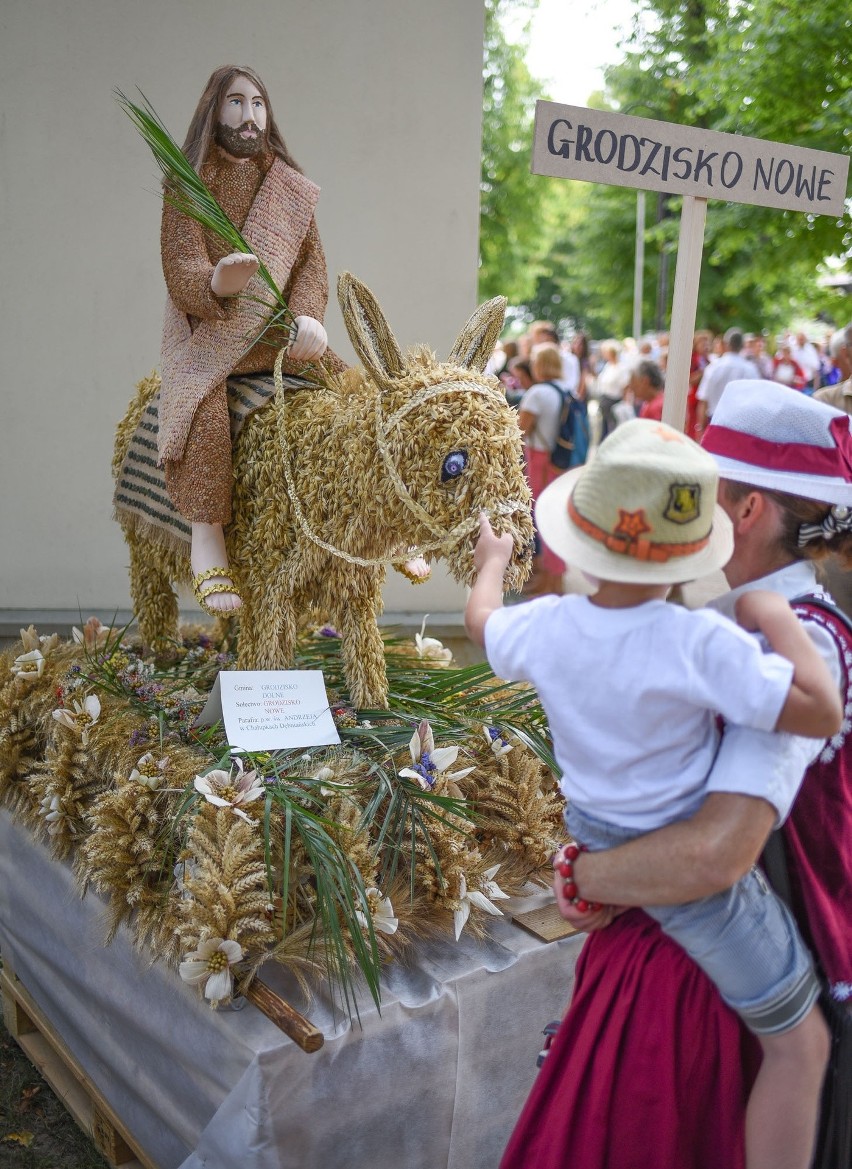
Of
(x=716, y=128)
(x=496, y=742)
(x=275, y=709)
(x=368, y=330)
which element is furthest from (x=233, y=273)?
(x=716, y=128)

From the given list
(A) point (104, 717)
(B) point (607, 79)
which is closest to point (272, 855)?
(A) point (104, 717)

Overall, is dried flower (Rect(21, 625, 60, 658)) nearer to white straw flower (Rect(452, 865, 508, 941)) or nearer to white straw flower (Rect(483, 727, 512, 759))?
white straw flower (Rect(483, 727, 512, 759))

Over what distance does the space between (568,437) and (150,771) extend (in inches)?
173

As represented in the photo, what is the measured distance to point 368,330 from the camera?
2.07 meters

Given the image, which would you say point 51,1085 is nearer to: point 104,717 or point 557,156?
point 104,717

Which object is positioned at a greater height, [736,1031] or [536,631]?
[536,631]

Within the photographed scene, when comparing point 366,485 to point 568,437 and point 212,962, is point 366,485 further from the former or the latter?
point 568,437

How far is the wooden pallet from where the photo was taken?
7.06 feet

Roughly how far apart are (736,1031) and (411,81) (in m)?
4.55

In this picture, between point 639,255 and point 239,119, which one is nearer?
point 239,119

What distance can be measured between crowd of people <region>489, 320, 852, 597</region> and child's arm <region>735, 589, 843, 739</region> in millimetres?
299

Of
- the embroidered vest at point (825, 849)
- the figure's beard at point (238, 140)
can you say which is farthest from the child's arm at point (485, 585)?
the figure's beard at point (238, 140)

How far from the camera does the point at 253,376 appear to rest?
7.96 feet

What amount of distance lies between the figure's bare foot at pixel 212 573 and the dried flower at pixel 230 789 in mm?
417
